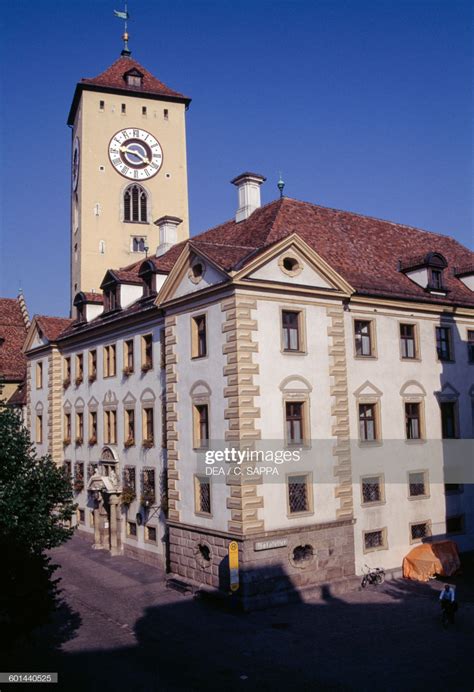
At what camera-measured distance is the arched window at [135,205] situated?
179 ft

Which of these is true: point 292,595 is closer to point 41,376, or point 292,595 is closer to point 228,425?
point 228,425

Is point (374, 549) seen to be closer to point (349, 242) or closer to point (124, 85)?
point (349, 242)

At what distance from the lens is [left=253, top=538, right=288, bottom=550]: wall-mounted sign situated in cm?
2491

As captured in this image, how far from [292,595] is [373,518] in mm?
5423

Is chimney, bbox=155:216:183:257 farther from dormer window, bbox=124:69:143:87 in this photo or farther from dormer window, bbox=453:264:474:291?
dormer window, bbox=124:69:143:87

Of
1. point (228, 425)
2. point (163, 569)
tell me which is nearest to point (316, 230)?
point (228, 425)

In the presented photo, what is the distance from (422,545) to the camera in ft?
99.2

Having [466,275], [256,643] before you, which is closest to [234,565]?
[256,643]

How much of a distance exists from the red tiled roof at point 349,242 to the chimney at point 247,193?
1.61 ft

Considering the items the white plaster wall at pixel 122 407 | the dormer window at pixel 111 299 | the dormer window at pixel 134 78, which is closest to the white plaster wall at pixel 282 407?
the white plaster wall at pixel 122 407

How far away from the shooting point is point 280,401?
2639 centimetres

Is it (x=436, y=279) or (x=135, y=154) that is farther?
(x=135, y=154)

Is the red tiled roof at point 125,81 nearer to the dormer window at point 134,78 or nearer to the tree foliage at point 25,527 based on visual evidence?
the dormer window at point 134,78

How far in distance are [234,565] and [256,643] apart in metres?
3.40
